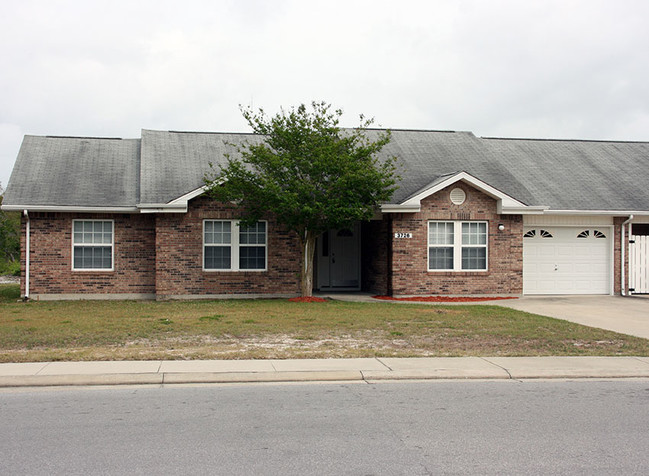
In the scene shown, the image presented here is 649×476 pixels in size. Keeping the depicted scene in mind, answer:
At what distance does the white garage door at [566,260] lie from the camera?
21.2 m

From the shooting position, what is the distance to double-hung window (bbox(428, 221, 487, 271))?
20.2m

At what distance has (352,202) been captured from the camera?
18.3 metres

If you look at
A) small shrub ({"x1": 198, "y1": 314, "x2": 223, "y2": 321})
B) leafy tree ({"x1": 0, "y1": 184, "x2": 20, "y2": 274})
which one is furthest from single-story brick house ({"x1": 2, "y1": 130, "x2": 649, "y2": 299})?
small shrub ({"x1": 198, "y1": 314, "x2": 223, "y2": 321})

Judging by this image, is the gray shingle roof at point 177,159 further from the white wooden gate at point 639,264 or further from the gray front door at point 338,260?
the white wooden gate at point 639,264

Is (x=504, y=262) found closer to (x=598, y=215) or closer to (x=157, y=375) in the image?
(x=598, y=215)

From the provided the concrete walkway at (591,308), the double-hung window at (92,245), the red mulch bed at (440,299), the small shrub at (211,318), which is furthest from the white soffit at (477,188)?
the double-hung window at (92,245)

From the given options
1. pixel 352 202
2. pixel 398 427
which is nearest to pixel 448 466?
pixel 398 427

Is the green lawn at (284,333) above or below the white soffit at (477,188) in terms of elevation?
below

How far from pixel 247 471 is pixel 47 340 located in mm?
7424

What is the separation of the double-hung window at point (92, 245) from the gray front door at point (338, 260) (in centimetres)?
692

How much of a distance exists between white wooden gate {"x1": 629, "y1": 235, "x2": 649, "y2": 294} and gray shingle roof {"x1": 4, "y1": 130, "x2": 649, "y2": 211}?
1.18 m

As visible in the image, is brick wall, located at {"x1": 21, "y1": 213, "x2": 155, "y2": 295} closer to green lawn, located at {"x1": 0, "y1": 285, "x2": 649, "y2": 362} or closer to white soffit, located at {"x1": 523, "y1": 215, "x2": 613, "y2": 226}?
green lawn, located at {"x1": 0, "y1": 285, "x2": 649, "y2": 362}

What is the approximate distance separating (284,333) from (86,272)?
9289 millimetres

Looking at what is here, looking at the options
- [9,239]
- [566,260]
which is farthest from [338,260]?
[9,239]
